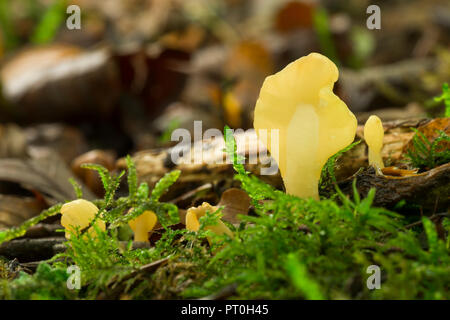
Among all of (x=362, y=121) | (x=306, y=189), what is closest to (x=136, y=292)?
(x=306, y=189)

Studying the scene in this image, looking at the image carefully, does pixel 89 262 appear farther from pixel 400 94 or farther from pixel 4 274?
pixel 400 94

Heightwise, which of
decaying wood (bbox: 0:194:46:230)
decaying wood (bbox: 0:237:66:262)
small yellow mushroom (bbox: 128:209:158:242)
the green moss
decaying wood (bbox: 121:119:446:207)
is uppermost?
decaying wood (bbox: 121:119:446:207)

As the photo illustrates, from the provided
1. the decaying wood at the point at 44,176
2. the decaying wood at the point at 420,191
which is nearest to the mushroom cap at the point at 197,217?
the decaying wood at the point at 420,191

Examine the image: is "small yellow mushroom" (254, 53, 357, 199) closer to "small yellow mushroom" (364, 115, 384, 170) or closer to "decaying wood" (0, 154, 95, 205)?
"small yellow mushroom" (364, 115, 384, 170)

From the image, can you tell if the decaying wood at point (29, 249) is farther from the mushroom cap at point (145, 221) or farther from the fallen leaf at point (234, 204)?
the fallen leaf at point (234, 204)

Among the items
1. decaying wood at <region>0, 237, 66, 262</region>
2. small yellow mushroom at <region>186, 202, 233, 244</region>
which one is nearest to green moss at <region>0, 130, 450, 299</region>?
small yellow mushroom at <region>186, 202, 233, 244</region>

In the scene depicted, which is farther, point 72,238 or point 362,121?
point 362,121
